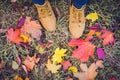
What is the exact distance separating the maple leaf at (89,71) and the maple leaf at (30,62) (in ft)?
1.24

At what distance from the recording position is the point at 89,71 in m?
2.27

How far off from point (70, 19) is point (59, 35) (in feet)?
0.61

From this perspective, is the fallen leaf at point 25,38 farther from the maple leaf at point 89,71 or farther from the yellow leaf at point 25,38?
the maple leaf at point 89,71

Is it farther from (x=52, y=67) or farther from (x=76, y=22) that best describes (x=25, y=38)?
(x=76, y=22)

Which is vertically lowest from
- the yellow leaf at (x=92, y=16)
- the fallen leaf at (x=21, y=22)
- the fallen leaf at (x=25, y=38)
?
the fallen leaf at (x=25, y=38)

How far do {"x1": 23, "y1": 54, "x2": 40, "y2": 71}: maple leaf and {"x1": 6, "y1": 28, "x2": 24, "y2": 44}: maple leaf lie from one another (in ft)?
0.62

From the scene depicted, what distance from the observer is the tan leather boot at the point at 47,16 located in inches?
94.3

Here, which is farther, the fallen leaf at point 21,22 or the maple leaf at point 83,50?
the fallen leaf at point 21,22

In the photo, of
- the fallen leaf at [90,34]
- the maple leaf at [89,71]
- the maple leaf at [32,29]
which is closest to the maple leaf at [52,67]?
the maple leaf at [89,71]

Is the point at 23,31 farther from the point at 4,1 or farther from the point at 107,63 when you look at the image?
the point at 107,63

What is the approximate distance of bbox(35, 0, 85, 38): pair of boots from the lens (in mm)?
2354

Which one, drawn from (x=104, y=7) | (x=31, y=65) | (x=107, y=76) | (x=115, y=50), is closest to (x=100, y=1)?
(x=104, y=7)

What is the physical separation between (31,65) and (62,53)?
293 millimetres

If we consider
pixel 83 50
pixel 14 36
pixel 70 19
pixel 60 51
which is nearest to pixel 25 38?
pixel 14 36
